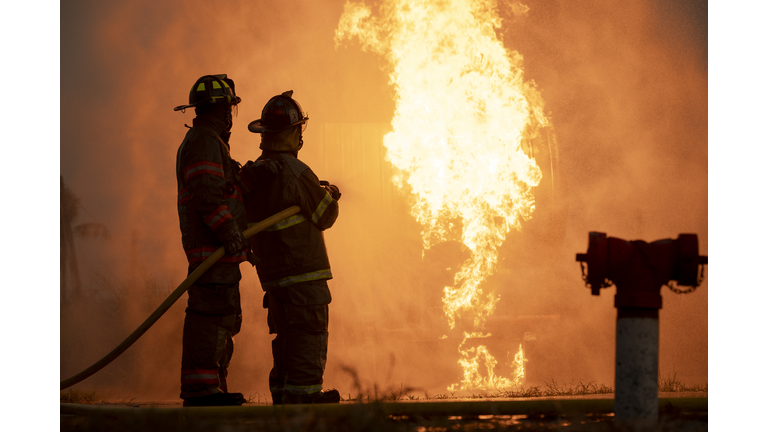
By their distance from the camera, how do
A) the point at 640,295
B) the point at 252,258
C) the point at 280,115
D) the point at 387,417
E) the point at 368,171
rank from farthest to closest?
1. the point at 368,171
2. the point at 280,115
3. the point at 252,258
4. the point at 387,417
5. the point at 640,295

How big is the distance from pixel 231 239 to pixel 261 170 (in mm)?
567

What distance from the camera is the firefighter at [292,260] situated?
12.3 feet

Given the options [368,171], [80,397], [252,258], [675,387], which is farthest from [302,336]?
[675,387]

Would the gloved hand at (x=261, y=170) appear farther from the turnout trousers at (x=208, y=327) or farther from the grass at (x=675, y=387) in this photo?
the grass at (x=675, y=387)

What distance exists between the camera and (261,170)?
12.7 ft

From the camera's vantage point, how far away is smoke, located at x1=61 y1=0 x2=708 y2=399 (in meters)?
5.78

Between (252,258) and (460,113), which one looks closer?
(252,258)

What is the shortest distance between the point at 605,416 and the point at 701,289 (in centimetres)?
367

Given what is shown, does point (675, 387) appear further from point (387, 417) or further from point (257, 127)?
point (257, 127)

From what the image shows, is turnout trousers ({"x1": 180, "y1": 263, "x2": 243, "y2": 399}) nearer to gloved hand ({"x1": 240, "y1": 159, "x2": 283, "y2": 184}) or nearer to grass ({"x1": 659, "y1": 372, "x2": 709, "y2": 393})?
gloved hand ({"x1": 240, "y1": 159, "x2": 283, "y2": 184})

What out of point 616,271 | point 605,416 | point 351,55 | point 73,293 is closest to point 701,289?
point 605,416

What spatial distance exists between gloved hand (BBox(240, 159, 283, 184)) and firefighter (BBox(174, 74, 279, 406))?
13 cm

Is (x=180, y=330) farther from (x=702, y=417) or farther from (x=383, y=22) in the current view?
(x=702, y=417)

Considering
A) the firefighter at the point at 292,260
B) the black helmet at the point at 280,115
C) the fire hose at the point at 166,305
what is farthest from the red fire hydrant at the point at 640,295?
the black helmet at the point at 280,115
